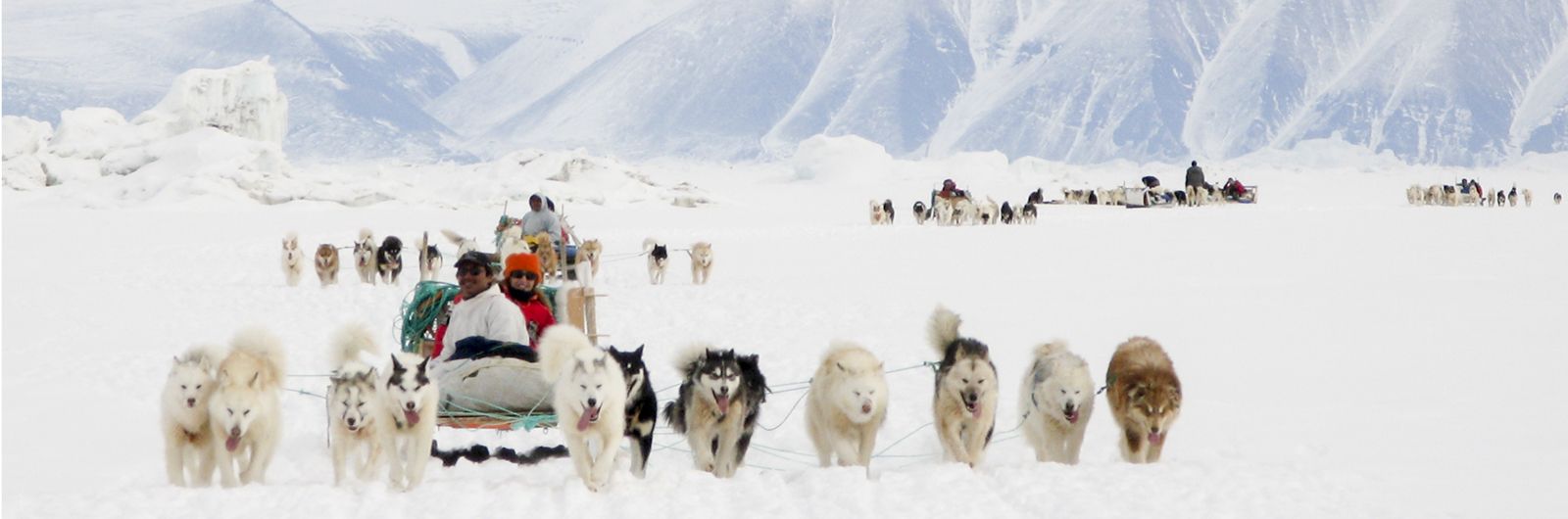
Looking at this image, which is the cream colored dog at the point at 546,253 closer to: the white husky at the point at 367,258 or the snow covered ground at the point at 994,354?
the snow covered ground at the point at 994,354

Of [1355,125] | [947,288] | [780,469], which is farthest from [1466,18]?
[780,469]

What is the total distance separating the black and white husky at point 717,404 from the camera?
576 centimetres

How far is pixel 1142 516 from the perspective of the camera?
5.24 m

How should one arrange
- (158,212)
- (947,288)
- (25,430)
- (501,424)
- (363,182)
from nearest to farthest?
1. (501,424)
2. (25,430)
3. (947,288)
4. (158,212)
5. (363,182)

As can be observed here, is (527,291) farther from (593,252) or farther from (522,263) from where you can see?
(593,252)

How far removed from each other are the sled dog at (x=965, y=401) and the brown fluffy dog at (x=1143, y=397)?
0.49 metres

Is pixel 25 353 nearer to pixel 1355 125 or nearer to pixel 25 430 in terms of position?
pixel 25 430

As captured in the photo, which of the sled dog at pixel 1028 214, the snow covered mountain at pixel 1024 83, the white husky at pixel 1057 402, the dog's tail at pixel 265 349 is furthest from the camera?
the snow covered mountain at pixel 1024 83

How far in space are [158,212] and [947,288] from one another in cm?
2464

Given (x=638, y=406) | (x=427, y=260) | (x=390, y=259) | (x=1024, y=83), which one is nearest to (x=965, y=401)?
(x=638, y=406)

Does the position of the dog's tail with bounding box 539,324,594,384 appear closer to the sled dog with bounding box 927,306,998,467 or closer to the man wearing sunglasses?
the man wearing sunglasses

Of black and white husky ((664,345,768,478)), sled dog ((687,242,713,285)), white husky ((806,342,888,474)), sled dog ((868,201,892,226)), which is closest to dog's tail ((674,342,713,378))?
black and white husky ((664,345,768,478))

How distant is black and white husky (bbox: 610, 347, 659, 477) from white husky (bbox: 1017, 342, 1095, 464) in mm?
1509

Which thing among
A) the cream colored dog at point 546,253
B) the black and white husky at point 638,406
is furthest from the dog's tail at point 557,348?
the cream colored dog at point 546,253
